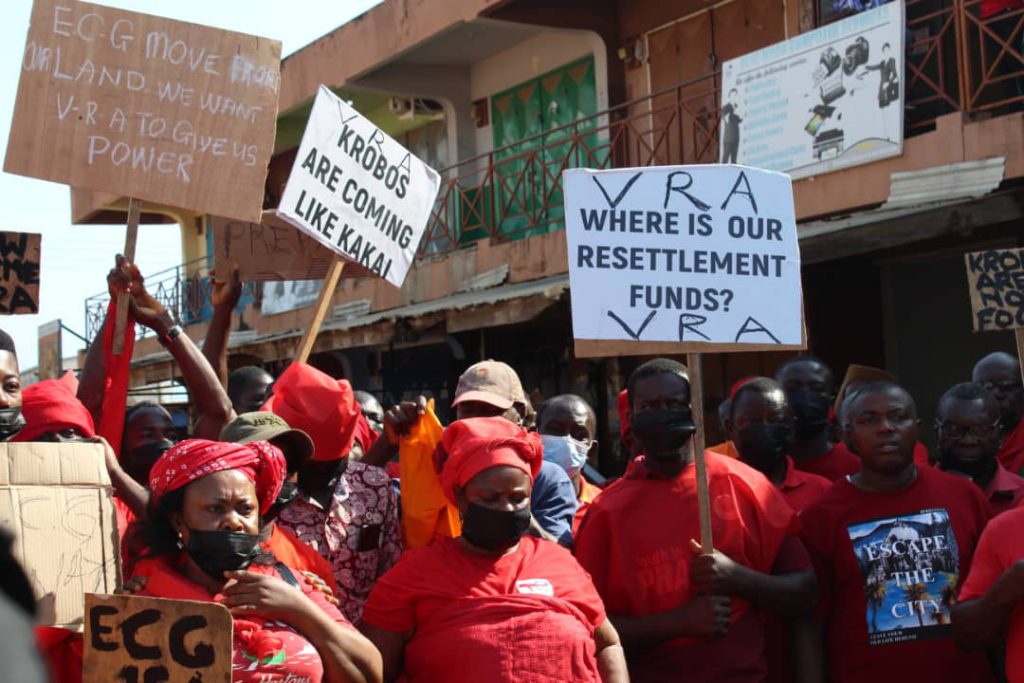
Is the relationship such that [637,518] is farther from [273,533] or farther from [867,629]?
[273,533]

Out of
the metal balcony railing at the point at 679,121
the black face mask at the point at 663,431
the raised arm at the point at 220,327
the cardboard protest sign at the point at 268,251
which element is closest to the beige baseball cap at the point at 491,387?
the black face mask at the point at 663,431

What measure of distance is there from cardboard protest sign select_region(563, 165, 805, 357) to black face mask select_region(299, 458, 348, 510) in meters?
0.84

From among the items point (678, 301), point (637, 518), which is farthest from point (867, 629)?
point (678, 301)

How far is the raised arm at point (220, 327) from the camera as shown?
199 inches

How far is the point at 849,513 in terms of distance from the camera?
4172mm

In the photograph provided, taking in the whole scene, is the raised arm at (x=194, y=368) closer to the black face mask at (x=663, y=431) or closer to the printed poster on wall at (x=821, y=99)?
the black face mask at (x=663, y=431)

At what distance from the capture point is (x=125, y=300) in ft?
14.1

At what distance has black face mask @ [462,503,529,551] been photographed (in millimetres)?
3494

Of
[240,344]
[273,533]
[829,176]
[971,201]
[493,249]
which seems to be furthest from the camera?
[240,344]

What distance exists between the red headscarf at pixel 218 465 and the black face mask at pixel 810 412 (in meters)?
2.74

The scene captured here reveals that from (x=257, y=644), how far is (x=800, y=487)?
227 centimetres

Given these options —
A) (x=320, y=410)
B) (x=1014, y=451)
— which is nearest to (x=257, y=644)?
(x=320, y=410)

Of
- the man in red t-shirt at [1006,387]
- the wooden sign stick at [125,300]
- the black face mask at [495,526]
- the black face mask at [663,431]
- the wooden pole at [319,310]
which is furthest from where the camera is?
the man in red t-shirt at [1006,387]

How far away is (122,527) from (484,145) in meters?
13.5
